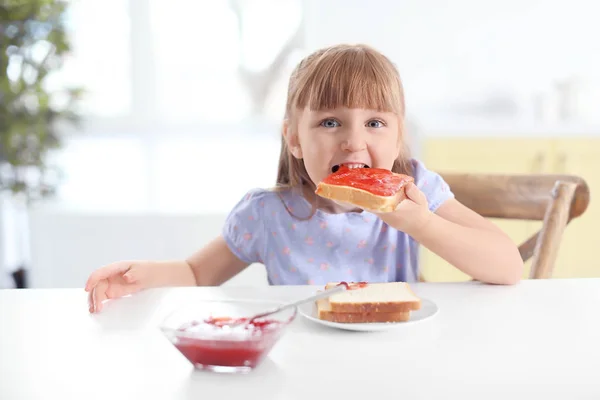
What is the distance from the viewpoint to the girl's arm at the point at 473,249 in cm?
116

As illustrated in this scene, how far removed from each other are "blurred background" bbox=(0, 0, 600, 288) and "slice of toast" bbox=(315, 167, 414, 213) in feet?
6.80

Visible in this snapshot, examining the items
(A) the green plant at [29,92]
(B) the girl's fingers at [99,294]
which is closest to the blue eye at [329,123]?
(B) the girl's fingers at [99,294]

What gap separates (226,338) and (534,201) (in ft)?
3.00

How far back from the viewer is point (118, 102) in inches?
152

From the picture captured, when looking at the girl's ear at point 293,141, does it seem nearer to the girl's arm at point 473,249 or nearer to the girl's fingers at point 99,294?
the girl's arm at point 473,249

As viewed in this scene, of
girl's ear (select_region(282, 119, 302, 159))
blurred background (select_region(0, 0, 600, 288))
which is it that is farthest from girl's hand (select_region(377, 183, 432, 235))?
blurred background (select_region(0, 0, 600, 288))

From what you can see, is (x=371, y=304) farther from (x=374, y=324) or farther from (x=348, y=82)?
(x=348, y=82)

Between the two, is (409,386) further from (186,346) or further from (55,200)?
(55,200)

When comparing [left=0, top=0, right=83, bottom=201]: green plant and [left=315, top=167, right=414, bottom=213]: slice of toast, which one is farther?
[left=0, top=0, right=83, bottom=201]: green plant

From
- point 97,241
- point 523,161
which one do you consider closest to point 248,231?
point 523,161

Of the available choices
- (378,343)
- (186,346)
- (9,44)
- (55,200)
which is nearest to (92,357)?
(186,346)

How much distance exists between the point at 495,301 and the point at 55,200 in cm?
297

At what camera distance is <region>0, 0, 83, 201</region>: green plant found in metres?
3.06

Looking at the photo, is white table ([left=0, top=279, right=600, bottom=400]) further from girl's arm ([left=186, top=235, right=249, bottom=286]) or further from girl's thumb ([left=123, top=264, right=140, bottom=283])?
girl's arm ([left=186, top=235, right=249, bottom=286])
